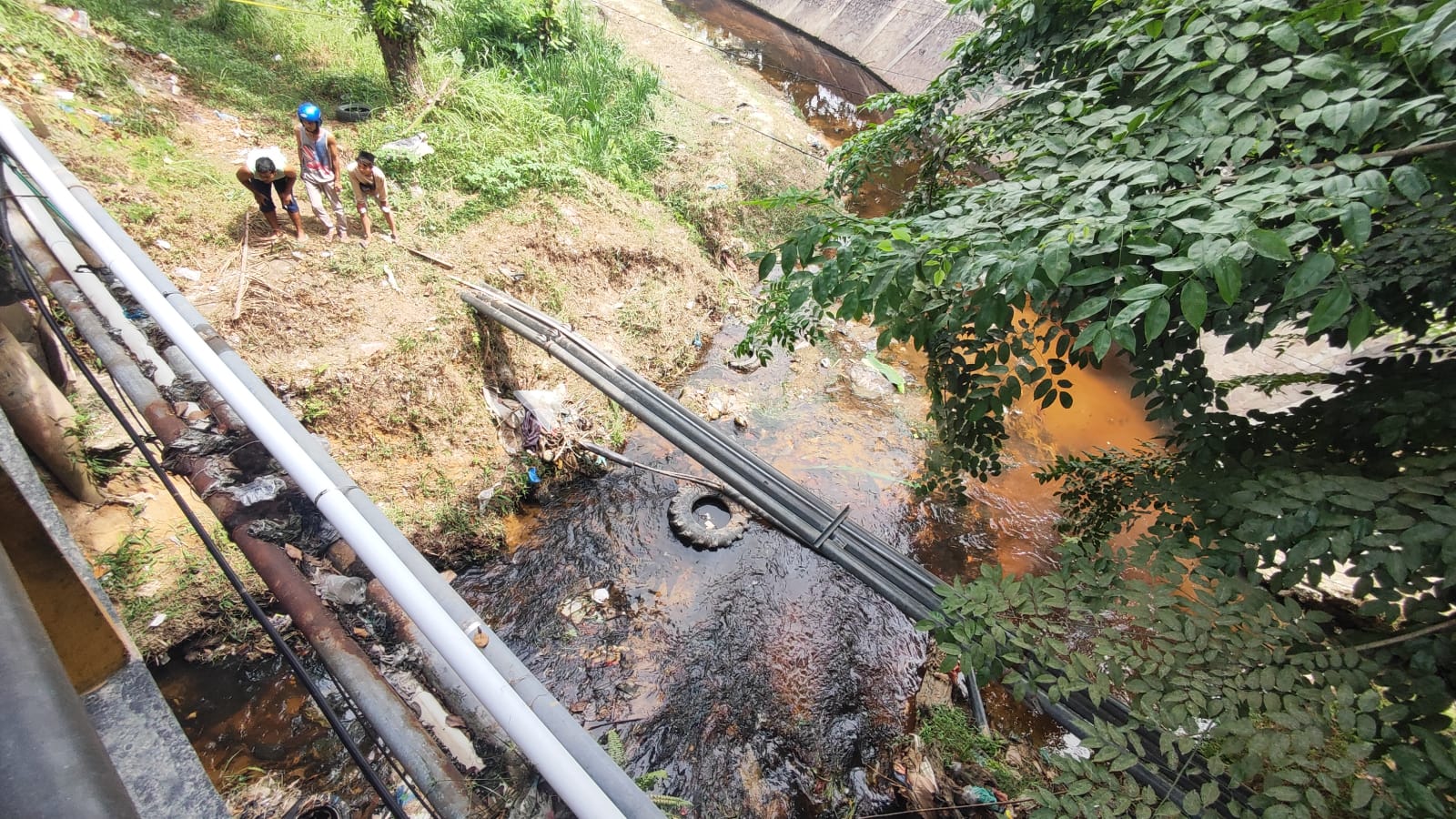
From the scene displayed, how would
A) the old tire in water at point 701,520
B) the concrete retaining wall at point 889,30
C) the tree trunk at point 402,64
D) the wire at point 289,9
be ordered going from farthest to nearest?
the concrete retaining wall at point 889,30 < the wire at point 289,9 < the tree trunk at point 402,64 < the old tire in water at point 701,520

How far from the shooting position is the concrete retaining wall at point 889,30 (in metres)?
12.3

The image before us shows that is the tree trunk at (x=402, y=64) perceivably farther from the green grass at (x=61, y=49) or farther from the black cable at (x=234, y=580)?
the black cable at (x=234, y=580)

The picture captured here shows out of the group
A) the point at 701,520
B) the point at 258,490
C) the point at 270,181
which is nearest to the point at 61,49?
the point at 270,181

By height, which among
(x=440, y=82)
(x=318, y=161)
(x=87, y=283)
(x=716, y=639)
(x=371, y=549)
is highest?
(x=371, y=549)

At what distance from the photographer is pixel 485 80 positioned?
21.6 feet

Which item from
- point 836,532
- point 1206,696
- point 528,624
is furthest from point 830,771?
point 1206,696

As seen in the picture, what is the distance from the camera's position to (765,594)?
4238 mm

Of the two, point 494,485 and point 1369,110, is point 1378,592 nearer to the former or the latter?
point 1369,110

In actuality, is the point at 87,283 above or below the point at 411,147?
above

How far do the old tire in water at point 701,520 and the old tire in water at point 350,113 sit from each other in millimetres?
5084

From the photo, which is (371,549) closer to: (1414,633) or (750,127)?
(1414,633)

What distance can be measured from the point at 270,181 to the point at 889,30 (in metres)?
13.9

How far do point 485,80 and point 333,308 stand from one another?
12.7 ft

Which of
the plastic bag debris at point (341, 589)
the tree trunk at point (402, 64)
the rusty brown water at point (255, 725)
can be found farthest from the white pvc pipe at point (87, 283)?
the tree trunk at point (402, 64)
